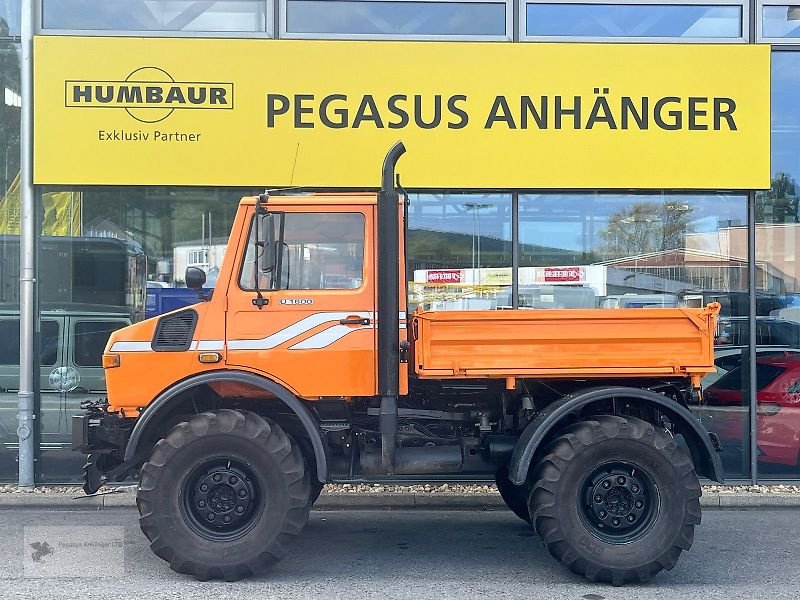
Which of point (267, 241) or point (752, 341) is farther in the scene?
point (752, 341)

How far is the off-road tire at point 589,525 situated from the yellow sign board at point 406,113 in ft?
12.6

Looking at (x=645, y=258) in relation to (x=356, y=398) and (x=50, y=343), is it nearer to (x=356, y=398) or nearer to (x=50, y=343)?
(x=356, y=398)

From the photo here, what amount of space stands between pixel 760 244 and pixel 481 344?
4818 millimetres

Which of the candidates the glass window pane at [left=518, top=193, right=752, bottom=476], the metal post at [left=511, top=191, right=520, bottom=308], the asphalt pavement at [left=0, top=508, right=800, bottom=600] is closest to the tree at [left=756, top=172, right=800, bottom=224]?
the glass window pane at [left=518, top=193, right=752, bottom=476]

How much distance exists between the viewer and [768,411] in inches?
360

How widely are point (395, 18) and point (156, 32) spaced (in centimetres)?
259

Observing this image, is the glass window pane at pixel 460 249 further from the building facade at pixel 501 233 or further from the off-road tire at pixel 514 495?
the off-road tire at pixel 514 495

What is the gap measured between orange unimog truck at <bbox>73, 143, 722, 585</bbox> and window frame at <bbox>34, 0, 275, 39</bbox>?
370 cm

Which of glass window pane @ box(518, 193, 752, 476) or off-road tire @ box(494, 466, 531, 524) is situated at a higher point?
glass window pane @ box(518, 193, 752, 476)

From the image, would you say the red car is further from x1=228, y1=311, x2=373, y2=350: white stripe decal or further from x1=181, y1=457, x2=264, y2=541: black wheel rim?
x1=181, y1=457, x2=264, y2=541: black wheel rim

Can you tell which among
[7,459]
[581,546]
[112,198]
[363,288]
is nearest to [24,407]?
[7,459]

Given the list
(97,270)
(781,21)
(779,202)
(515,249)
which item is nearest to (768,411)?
(779,202)

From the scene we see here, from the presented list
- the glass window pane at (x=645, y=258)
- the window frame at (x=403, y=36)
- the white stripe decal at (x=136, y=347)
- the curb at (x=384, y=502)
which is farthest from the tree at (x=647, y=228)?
the white stripe decal at (x=136, y=347)

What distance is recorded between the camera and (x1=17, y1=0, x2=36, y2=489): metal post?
8.64 meters
